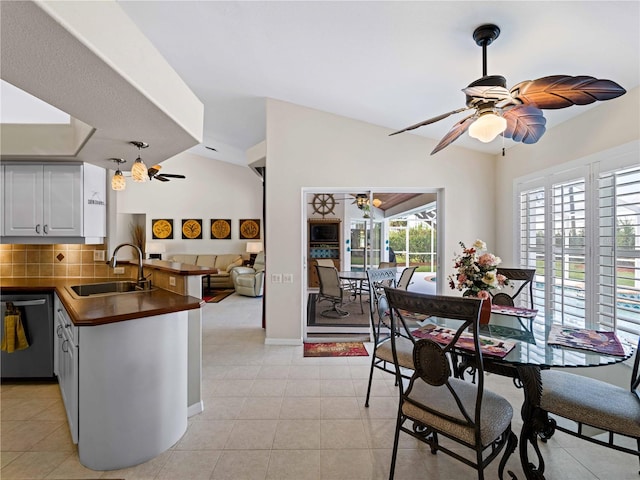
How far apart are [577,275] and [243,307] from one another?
16.9 ft

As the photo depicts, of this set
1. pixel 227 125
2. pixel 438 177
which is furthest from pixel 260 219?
pixel 438 177

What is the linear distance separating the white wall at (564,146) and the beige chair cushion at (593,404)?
5.78 ft

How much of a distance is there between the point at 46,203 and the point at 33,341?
4.35 ft

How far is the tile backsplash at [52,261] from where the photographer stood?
10.6 ft

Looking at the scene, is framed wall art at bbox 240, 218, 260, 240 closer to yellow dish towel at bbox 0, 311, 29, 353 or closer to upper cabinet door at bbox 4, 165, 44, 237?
upper cabinet door at bbox 4, 165, 44, 237

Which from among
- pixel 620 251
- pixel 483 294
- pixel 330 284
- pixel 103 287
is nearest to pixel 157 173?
pixel 103 287

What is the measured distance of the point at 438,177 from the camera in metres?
3.86

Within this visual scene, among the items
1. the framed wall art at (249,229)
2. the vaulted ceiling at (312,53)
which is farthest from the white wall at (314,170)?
the framed wall art at (249,229)

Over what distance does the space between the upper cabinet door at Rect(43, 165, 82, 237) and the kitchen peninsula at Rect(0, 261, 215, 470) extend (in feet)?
4.61

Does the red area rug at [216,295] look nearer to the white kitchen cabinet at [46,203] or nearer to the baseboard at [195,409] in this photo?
the white kitchen cabinet at [46,203]

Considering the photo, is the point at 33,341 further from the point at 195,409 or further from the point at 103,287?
the point at 195,409

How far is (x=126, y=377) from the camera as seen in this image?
1.76m

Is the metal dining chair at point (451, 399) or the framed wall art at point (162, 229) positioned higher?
the framed wall art at point (162, 229)

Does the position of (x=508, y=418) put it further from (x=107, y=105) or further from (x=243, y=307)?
(x=243, y=307)
